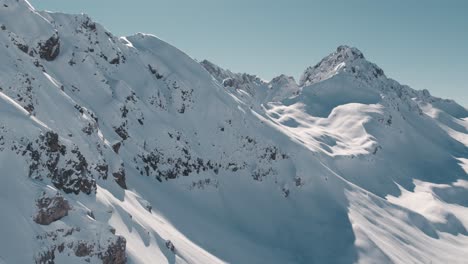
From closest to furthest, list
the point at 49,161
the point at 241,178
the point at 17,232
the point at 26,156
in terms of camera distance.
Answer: the point at 17,232 → the point at 26,156 → the point at 49,161 → the point at 241,178

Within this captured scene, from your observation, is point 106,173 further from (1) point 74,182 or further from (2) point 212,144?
(2) point 212,144

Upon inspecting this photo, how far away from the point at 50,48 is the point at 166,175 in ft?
90.5

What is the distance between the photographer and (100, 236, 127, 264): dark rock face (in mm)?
30452

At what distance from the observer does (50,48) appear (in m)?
61.2

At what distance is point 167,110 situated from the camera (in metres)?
78.8

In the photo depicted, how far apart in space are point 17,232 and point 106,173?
1958 centimetres

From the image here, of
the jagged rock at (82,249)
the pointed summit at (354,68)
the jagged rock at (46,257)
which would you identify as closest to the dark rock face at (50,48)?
the jagged rock at (82,249)

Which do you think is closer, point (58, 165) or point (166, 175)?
point (58, 165)

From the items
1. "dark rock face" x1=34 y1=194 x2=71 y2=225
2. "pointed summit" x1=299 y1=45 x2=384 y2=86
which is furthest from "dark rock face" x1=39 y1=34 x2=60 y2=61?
"pointed summit" x1=299 y1=45 x2=384 y2=86

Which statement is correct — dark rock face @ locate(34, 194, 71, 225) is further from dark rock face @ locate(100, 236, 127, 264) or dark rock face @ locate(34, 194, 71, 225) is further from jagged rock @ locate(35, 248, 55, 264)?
dark rock face @ locate(100, 236, 127, 264)

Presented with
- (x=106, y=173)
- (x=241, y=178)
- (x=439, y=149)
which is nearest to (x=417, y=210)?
(x=241, y=178)

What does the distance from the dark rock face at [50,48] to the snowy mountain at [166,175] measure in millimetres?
213

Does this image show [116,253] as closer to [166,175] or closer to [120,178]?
[120,178]

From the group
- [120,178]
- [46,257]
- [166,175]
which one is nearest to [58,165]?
[46,257]
